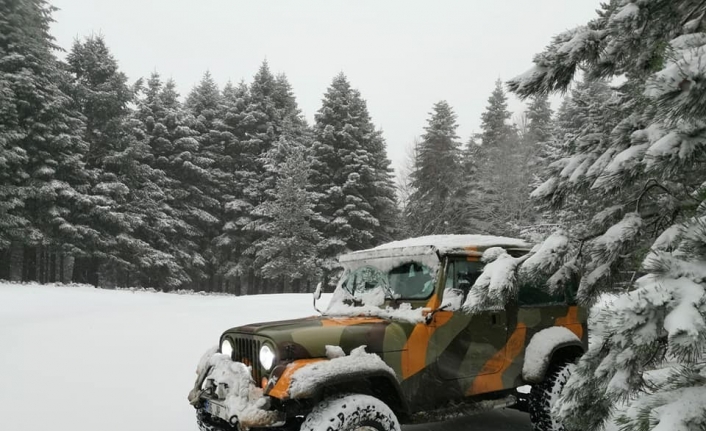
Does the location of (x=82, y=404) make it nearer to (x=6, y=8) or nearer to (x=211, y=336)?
(x=211, y=336)

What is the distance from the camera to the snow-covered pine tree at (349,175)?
30797 mm

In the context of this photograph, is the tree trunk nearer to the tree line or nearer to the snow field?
the tree line

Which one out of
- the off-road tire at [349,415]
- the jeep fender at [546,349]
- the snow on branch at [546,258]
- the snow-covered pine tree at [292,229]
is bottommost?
the off-road tire at [349,415]

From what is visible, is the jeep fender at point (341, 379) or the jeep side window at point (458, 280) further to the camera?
the jeep side window at point (458, 280)

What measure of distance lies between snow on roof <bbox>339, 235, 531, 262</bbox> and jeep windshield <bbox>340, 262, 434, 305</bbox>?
128 mm

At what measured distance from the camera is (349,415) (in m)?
3.82

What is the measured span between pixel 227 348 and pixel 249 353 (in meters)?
0.42

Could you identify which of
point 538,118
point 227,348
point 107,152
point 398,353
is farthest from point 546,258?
point 538,118

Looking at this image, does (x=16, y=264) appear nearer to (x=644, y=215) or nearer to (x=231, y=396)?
(x=231, y=396)

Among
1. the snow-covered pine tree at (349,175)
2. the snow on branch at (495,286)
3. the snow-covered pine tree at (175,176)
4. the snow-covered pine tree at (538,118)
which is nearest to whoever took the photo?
the snow on branch at (495,286)

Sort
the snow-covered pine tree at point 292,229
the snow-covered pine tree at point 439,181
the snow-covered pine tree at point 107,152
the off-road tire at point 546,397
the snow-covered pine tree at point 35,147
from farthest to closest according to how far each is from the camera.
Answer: the snow-covered pine tree at point 439,181, the snow-covered pine tree at point 292,229, the snow-covered pine tree at point 107,152, the snow-covered pine tree at point 35,147, the off-road tire at point 546,397

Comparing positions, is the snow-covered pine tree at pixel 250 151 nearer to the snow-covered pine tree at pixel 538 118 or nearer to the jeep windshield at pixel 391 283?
the snow-covered pine tree at pixel 538 118

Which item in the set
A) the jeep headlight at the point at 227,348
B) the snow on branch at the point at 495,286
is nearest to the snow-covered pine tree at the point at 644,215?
the snow on branch at the point at 495,286

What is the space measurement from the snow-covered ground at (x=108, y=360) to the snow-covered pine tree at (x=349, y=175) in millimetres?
14505
